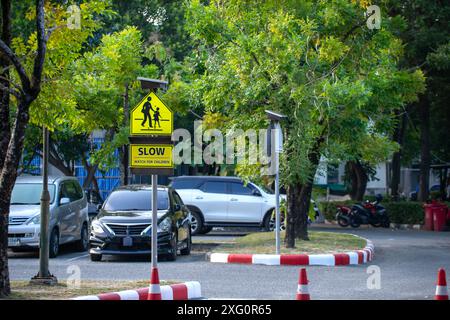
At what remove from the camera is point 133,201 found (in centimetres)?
1880

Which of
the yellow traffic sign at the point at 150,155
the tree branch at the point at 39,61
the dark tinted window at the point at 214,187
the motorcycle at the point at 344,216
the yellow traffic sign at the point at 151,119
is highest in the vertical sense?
the tree branch at the point at 39,61

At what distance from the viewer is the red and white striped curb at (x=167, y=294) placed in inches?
422

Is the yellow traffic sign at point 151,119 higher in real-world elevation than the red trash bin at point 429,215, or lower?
higher

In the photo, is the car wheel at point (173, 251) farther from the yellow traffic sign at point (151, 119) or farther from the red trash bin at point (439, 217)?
the red trash bin at point (439, 217)

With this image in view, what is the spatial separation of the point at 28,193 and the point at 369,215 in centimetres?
1579

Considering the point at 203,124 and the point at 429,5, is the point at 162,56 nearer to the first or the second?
the point at 203,124

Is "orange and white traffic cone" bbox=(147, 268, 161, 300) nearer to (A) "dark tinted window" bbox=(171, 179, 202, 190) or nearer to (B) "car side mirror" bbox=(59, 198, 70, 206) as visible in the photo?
(B) "car side mirror" bbox=(59, 198, 70, 206)

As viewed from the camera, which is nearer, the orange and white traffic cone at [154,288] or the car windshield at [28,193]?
the orange and white traffic cone at [154,288]

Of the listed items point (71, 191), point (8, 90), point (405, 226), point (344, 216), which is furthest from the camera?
point (405, 226)

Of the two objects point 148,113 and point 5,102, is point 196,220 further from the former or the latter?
point 5,102

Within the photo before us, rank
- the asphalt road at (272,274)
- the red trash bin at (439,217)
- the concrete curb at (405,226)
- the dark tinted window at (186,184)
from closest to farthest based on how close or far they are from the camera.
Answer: the asphalt road at (272,274) < the dark tinted window at (186,184) < the red trash bin at (439,217) < the concrete curb at (405,226)

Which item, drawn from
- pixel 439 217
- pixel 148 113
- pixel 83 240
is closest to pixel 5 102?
pixel 148 113

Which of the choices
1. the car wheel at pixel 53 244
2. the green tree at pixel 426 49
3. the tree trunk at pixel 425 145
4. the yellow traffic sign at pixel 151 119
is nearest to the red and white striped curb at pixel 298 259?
the car wheel at pixel 53 244

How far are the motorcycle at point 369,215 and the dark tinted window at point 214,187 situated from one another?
760cm
